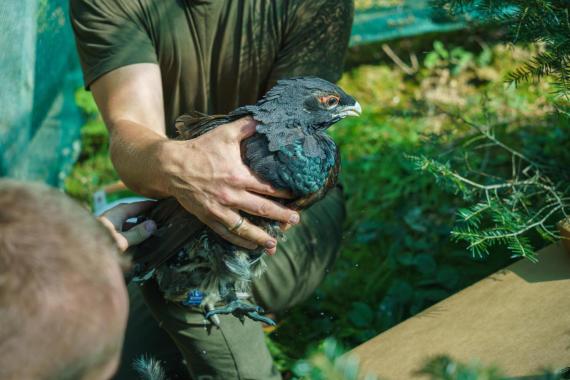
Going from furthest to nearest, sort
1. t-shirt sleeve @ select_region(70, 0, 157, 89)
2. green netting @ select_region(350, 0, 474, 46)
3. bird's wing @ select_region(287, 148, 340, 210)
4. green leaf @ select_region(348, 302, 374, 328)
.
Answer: green netting @ select_region(350, 0, 474, 46) → green leaf @ select_region(348, 302, 374, 328) → t-shirt sleeve @ select_region(70, 0, 157, 89) → bird's wing @ select_region(287, 148, 340, 210)

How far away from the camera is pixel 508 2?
2.46 metres

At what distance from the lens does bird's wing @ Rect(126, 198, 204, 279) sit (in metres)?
2.41

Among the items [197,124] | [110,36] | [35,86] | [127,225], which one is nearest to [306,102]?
[197,124]

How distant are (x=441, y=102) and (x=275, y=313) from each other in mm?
2754

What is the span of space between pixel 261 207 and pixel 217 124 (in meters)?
0.38

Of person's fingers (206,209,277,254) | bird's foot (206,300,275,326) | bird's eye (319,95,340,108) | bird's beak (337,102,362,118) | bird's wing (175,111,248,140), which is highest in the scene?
bird's eye (319,95,340,108)

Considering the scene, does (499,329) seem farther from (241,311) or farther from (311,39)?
(311,39)

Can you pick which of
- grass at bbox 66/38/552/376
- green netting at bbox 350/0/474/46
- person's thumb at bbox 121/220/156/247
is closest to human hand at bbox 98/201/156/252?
person's thumb at bbox 121/220/156/247

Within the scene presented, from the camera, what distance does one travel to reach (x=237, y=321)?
8.58 feet

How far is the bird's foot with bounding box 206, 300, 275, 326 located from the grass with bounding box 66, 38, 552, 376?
703 mm

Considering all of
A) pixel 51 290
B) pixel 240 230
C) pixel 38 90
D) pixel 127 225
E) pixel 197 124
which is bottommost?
pixel 38 90

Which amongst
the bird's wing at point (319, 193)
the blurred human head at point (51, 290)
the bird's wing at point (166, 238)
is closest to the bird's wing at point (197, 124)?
the bird's wing at point (166, 238)

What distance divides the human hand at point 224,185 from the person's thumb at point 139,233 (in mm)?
255

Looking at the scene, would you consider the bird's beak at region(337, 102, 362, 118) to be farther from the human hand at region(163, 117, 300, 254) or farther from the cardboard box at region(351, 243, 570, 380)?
the cardboard box at region(351, 243, 570, 380)
